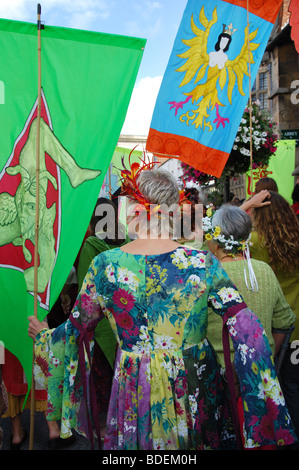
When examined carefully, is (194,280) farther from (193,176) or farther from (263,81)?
(263,81)

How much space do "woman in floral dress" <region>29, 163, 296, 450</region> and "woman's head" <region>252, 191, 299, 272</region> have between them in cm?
114

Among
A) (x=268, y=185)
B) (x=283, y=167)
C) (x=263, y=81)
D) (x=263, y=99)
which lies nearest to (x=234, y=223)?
(x=268, y=185)

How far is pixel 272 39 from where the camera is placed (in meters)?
17.4

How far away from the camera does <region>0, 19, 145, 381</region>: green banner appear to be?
2445 mm

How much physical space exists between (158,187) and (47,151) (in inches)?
40.4

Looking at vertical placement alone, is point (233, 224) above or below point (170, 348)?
above

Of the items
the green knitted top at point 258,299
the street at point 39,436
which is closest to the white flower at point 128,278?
the green knitted top at point 258,299

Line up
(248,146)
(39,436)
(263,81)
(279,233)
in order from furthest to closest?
(263,81)
(248,146)
(39,436)
(279,233)

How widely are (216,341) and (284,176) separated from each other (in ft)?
27.9

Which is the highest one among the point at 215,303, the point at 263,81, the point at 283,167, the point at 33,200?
the point at 263,81

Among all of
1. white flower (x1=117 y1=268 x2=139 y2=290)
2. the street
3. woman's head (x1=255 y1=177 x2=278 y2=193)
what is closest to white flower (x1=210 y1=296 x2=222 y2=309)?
white flower (x1=117 y1=268 x2=139 y2=290)

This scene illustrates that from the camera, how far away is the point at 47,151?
8.22ft

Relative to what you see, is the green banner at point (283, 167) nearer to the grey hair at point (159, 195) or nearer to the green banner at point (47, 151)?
the green banner at point (47, 151)

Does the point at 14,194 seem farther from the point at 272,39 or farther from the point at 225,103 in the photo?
the point at 272,39
